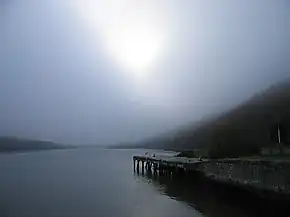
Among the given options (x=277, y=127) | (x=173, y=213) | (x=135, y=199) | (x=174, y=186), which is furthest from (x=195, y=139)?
(x=173, y=213)

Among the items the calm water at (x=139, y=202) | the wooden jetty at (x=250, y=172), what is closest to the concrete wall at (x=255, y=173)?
the wooden jetty at (x=250, y=172)

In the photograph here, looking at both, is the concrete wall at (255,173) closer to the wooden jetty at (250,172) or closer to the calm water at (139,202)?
the wooden jetty at (250,172)

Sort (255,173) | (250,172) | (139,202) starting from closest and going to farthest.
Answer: (255,173) < (250,172) < (139,202)

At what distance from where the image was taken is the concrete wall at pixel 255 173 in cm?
1195

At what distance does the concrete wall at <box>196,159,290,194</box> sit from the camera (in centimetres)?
1195

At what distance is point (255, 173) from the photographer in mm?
13812

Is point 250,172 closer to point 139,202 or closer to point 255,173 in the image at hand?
point 255,173

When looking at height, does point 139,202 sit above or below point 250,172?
below

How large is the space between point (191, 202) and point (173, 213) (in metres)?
2.49

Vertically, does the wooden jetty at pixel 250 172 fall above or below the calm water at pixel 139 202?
above

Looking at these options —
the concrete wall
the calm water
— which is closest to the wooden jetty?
the concrete wall

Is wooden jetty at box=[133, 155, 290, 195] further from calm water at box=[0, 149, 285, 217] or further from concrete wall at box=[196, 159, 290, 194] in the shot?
calm water at box=[0, 149, 285, 217]

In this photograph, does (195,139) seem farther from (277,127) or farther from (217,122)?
(277,127)

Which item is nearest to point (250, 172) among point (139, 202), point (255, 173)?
point (255, 173)
